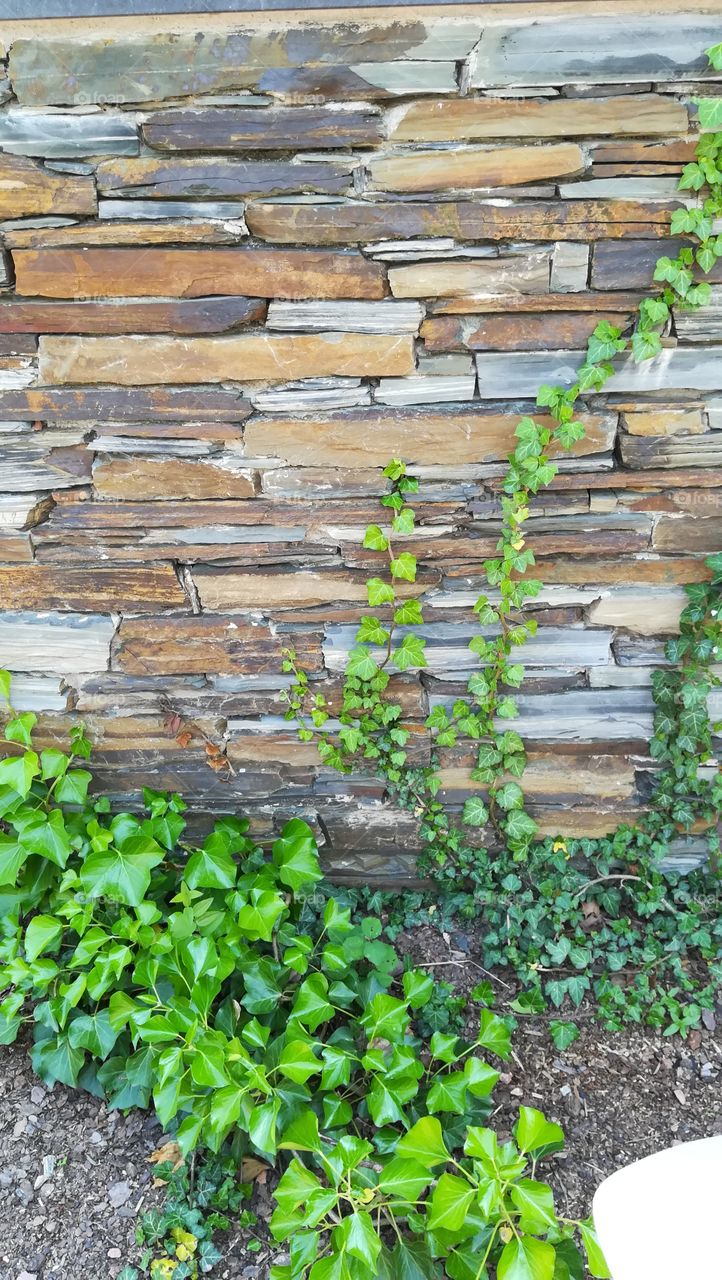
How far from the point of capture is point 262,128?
148 centimetres

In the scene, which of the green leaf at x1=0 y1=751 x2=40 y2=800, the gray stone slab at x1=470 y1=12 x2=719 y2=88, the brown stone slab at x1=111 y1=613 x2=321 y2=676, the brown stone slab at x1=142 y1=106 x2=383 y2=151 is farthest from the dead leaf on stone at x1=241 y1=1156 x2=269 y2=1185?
the gray stone slab at x1=470 y1=12 x2=719 y2=88

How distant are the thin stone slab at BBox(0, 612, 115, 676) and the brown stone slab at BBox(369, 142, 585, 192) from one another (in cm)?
112

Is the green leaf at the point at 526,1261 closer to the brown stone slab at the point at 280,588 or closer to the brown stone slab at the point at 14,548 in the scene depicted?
the brown stone slab at the point at 280,588

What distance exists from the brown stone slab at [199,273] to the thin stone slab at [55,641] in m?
0.73

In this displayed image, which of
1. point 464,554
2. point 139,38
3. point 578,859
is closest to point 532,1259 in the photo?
point 578,859

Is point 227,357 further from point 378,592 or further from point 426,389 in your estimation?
point 378,592

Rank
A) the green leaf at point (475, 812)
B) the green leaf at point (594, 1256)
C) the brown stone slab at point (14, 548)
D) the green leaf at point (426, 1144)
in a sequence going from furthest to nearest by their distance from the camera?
the green leaf at point (475, 812) → the brown stone slab at point (14, 548) → the green leaf at point (426, 1144) → the green leaf at point (594, 1256)

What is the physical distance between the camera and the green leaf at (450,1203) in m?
1.28

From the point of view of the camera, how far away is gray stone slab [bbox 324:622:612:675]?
1956 mm

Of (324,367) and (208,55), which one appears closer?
(208,55)

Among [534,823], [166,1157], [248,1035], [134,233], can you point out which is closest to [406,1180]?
[248,1035]

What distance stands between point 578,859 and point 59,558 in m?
1.50

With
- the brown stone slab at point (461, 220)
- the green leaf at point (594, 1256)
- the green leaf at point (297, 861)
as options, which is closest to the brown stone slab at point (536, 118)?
the brown stone slab at point (461, 220)

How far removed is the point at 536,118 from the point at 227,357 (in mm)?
694
